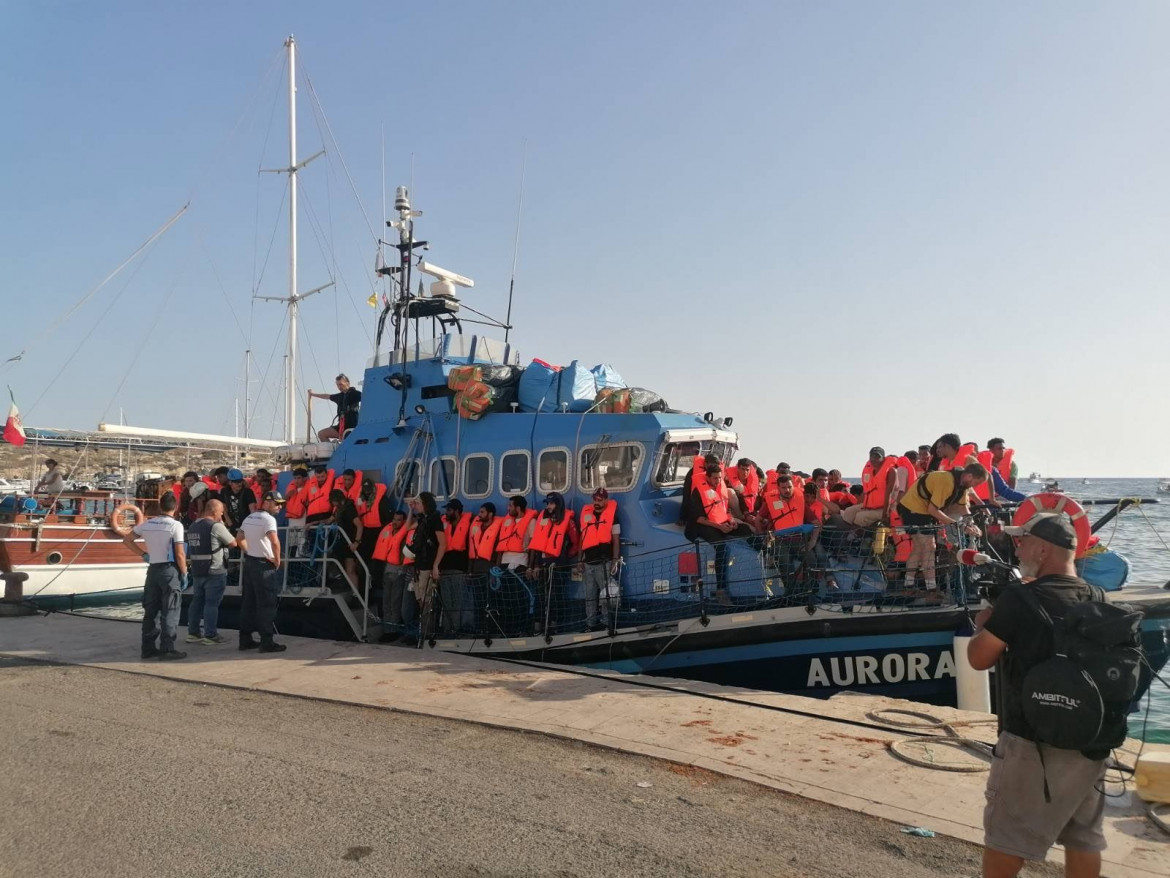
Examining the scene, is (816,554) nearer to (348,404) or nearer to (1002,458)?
(1002,458)

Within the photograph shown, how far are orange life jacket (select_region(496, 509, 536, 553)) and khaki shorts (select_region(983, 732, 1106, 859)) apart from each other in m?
6.19

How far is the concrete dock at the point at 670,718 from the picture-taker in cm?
402

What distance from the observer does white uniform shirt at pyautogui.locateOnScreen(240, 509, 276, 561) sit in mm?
8242

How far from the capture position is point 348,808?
4.14 metres

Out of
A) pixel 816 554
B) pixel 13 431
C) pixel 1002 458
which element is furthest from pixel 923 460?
pixel 13 431

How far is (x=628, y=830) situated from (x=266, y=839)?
163cm

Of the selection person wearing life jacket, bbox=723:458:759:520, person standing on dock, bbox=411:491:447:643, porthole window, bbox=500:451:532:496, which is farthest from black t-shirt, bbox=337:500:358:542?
person wearing life jacket, bbox=723:458:759:520

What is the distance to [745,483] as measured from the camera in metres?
9.99

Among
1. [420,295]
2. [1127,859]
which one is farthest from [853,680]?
[420,295]

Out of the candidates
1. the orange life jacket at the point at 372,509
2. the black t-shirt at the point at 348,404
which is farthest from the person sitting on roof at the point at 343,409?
the orange life jacket at the point at 372,509

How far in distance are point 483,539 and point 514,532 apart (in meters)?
0.41

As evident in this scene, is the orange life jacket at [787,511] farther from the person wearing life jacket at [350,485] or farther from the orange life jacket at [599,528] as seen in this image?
the person wearing life jacket at [350,485]

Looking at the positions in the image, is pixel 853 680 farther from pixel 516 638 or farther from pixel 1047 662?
pixel 1047 662

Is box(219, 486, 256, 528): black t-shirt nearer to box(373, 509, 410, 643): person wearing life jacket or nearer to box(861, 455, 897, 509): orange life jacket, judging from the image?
box(373, 509, 410, 643): person wearing life jacket
